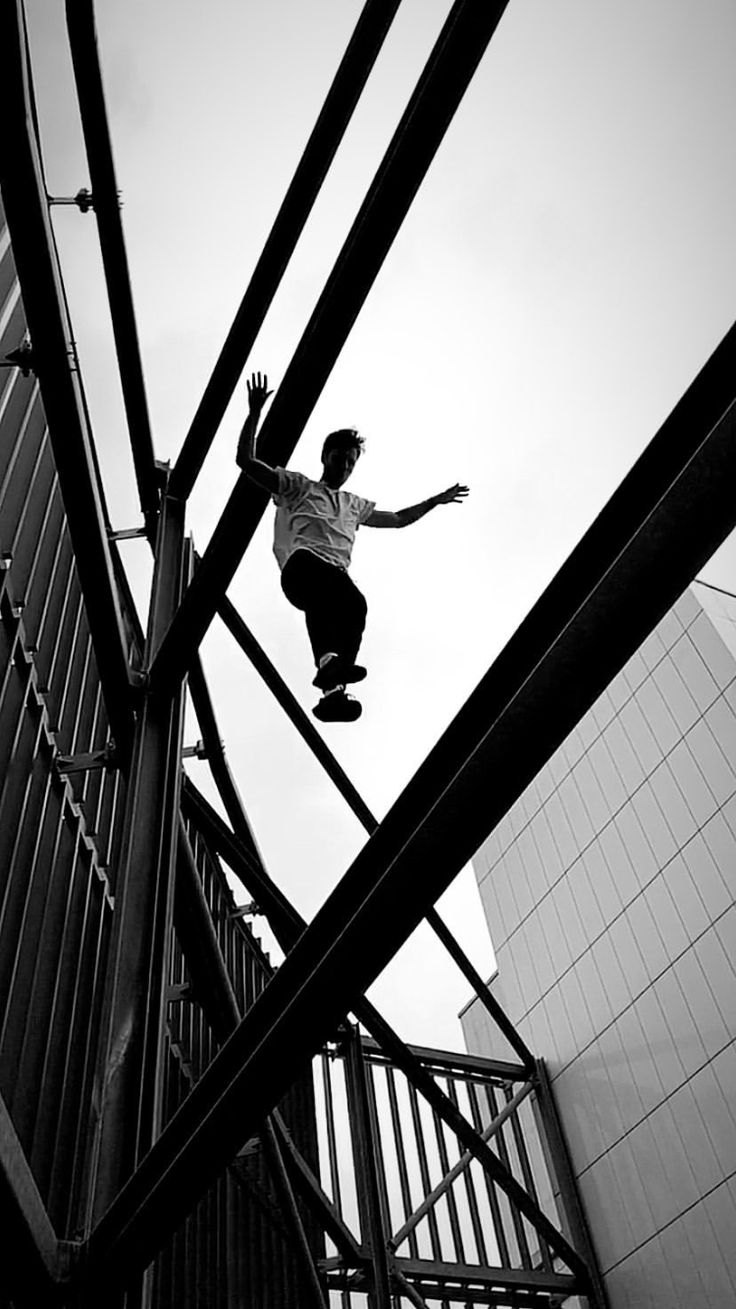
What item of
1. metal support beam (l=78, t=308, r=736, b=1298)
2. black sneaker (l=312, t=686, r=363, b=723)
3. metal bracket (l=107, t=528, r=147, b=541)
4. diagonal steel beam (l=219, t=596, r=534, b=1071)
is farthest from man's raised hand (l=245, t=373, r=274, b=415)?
metal support beam (l=78, t=308, r=736, b=1298)

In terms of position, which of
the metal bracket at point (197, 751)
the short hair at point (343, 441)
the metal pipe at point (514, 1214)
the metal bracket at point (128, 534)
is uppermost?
the metal bracket at point (128, 534)

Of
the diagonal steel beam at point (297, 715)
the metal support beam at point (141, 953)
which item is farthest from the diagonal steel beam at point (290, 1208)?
the metal support beam at point (141, 953)

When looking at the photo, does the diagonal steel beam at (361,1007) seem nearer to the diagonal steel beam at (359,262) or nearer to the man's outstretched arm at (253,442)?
the diagonal steel beam at (359,262)

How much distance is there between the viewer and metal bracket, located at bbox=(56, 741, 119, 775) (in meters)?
4.64

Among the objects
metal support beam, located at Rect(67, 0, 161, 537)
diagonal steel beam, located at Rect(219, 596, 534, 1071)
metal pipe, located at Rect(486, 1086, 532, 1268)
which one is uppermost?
metal support beam, located at Rect(67, 0, 161, 537)

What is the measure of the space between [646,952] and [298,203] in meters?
5.44

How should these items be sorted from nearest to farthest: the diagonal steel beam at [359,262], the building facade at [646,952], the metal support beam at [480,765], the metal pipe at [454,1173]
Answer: the metal support beam at [480,765] < the diagonal steel beam at [359,262] < the building facade at [646,952] < the metal pipe at [454,1173]

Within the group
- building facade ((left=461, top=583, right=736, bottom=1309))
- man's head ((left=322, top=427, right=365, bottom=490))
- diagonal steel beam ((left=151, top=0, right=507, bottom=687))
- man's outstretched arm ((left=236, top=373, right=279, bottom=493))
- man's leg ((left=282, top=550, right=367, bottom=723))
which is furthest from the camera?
building facade ((left=461, top=583, right=736, bottom=1309))

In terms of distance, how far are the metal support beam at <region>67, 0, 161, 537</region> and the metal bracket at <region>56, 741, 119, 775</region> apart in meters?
1.86

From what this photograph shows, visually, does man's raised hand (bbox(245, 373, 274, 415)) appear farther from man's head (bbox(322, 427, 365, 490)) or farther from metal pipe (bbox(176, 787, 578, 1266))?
metal pipe (bbox(176, 787, 578, 1266))

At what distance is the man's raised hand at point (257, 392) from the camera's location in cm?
463

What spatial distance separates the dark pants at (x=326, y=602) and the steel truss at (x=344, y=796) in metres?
0.58

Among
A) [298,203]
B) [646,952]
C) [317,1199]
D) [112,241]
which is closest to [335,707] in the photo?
[298,203]

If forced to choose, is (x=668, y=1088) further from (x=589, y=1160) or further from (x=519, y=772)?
(x=519, y=772)
